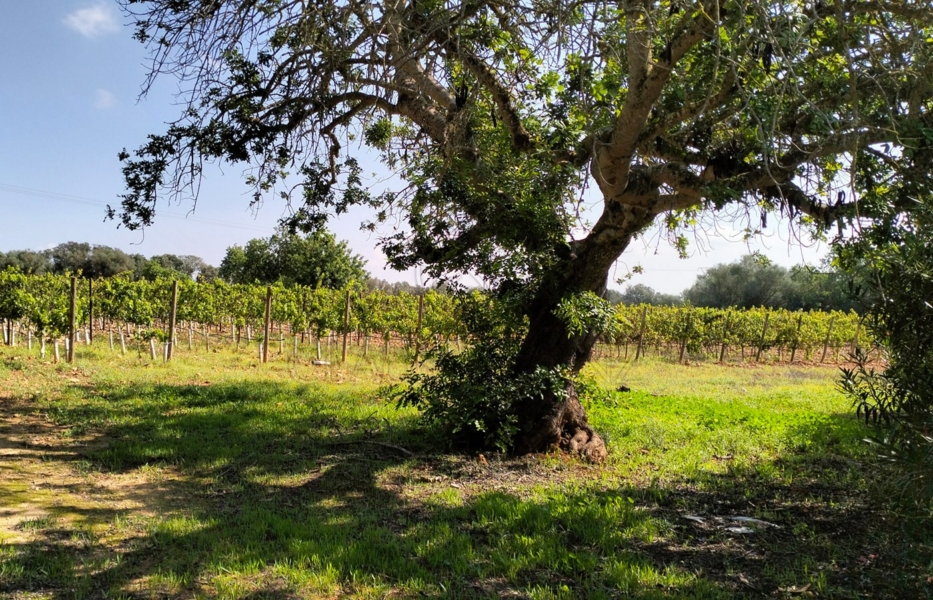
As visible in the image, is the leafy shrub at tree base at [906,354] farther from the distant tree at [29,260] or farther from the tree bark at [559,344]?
the distant tree at [29,260]

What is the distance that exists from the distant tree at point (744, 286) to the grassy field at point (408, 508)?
1504 inches

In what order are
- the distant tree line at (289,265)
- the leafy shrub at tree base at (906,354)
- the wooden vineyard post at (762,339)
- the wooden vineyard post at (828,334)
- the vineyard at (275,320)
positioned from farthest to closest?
the distant tree line at (289,265) → the wooden vineyard post at (828,334) → the wooden vineyard post at (762,339) → the vineyard at (275,320) → the leafy shrub at tree base at (906,354)

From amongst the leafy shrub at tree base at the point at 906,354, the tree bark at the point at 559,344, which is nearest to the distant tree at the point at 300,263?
the tree bark at the point at 559,344

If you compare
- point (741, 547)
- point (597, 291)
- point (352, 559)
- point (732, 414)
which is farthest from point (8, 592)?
point (732, 414)

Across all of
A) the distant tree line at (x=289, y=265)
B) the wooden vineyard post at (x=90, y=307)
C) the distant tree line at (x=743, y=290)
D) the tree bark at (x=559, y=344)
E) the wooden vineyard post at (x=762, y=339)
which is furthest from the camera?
the distant tree line at (x=743, y=290)

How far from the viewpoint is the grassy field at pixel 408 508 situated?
3523mm

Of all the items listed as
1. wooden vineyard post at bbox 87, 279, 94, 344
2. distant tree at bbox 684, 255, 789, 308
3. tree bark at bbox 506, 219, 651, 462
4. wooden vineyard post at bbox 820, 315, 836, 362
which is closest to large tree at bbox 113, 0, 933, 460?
tree bark at bbox 506, 219, 651, 462

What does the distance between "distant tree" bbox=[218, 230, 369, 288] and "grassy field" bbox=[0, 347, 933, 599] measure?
81.6ft

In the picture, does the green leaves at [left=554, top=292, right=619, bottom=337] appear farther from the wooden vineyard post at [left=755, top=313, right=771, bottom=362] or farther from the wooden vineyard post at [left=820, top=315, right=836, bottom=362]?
the wooden vineyard post at [left=820, top=315, right=836, bottom=362]

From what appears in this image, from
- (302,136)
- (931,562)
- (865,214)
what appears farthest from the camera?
(302,136)

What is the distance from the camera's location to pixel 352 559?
149 inches

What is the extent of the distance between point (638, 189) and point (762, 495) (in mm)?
3109

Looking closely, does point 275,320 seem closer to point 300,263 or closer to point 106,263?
point 300,263

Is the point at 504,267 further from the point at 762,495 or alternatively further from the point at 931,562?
the point at 931,562
